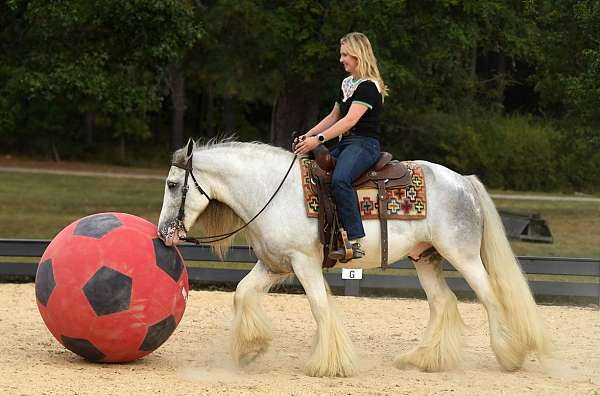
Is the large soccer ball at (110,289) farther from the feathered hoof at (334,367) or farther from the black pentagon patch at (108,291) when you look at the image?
the feathered hoof at (334,367)

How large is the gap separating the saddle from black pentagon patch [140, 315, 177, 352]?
4.63 feet

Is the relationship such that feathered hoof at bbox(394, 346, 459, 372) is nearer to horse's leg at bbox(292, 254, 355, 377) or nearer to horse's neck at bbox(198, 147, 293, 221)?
horse's leg at bbox(292, 254, 355, 377)

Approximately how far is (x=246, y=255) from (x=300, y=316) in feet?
6.82

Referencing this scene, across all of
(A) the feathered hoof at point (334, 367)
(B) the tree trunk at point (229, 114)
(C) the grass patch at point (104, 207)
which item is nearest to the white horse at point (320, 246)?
(A) the feathered hoof at point (334, 367)

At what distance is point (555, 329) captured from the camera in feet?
38.9

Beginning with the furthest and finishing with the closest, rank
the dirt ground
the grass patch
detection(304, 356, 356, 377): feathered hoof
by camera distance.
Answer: the grass patch, detection(304, 356, 356, 377): feathered hoof, the dirt ground

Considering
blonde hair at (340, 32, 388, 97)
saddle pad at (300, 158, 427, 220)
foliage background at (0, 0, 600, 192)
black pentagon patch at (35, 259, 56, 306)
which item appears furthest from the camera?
foliage background at (0, 0, 600, 192)

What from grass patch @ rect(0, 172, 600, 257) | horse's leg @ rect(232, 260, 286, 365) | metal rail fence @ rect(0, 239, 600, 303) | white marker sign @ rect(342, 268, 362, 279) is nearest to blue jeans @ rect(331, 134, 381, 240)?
horse's leg @ rect(232, 260, 286, 365)

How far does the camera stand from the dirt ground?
26.5ft

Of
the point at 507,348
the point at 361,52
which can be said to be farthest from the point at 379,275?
the point at 361,52

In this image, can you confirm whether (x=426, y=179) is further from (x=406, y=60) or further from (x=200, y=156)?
(x=406, y=60)

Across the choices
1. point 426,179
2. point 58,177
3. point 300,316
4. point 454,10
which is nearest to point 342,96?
point 426,179

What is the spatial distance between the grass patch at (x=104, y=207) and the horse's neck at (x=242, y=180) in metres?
8.68

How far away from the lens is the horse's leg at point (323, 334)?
8.59m
